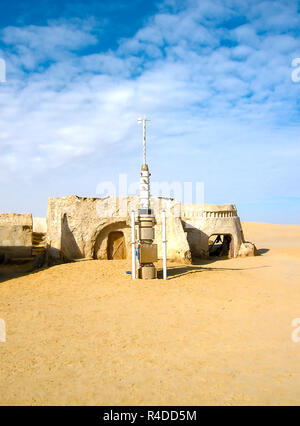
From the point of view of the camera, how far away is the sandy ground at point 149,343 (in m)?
3.78

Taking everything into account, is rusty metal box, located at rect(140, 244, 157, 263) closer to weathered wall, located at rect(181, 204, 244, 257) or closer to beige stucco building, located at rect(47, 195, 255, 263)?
beige stucco building, located at rect(47, 195, 255, 263)

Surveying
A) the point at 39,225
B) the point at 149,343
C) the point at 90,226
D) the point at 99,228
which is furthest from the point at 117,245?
the point at 39,225

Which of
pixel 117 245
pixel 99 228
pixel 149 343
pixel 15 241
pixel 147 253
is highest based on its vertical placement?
pixel 99 228

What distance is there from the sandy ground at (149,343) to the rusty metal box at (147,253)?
2.49ft

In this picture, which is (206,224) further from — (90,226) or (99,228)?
(90,226)

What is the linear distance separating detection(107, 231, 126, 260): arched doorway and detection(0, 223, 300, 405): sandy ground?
5.86 meters

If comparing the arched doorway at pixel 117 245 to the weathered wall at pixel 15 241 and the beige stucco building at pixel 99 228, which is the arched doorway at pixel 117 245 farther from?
the weathered wall at pixel 15 241

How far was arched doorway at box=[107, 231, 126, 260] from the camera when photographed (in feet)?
52.2

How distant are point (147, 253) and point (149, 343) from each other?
513cm

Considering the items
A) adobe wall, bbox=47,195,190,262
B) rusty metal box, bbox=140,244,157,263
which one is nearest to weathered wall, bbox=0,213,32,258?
adobe wall, bbox=47,195,190,262

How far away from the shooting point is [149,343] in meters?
5.30

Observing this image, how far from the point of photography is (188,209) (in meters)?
19.8
